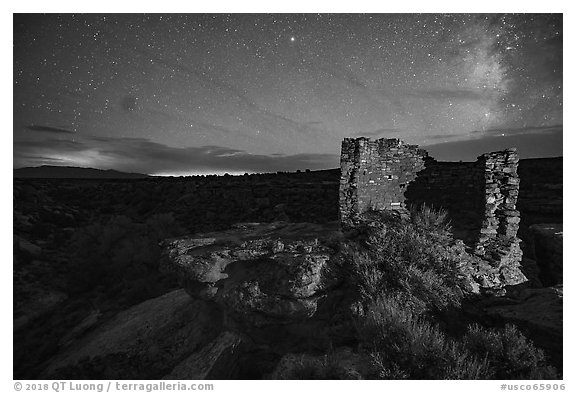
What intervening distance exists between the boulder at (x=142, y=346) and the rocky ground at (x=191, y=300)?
0.10ft

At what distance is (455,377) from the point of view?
3.77 meters

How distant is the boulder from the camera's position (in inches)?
271

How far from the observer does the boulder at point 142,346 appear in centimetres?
688

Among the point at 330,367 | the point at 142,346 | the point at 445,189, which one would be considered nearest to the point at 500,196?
the point at 445,189

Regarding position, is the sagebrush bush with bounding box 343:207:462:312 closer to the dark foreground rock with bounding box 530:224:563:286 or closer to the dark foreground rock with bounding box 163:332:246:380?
the dark foreground rock with bounding box 163:332:246:380

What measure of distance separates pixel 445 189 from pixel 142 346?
8.35 meters

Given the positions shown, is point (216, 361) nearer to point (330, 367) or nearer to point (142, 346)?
point (330, 367)

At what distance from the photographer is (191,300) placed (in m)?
8.55

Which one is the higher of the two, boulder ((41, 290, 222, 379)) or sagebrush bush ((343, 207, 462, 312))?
sagebrush bush ((343, 207, 462, 312))

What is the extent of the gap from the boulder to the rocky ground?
3 centimetres

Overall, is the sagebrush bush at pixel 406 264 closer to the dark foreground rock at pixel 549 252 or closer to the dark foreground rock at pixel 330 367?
the dark foreground rock at pixel 330 367

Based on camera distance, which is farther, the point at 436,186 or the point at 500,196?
the point at 436,186

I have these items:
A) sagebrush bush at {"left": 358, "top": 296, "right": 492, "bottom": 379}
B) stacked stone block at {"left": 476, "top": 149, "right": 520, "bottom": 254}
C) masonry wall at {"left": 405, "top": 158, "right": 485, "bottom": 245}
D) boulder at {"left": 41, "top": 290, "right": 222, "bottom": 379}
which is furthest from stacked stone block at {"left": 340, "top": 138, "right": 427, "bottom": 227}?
boulder at {"left": 41, "top": 290, "right": 222, "bottom": 379}

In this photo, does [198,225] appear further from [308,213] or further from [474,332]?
[474,332]
